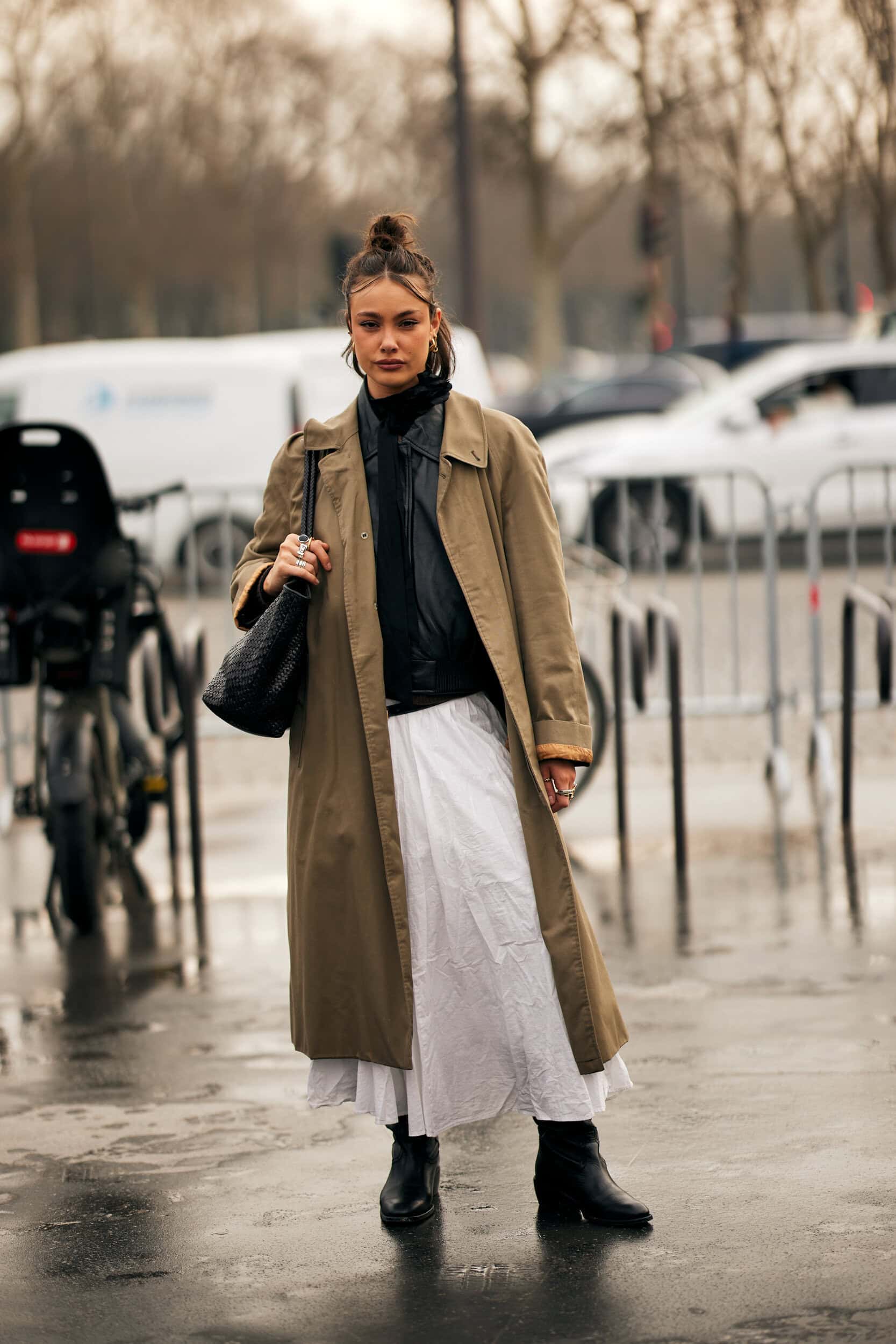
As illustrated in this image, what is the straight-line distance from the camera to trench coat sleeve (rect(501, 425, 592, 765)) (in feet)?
12.0

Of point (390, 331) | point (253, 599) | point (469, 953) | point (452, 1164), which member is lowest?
point (452, 1164)

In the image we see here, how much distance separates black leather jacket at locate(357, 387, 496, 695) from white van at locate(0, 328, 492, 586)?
12.2 metres

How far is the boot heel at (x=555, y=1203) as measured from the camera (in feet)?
12.3

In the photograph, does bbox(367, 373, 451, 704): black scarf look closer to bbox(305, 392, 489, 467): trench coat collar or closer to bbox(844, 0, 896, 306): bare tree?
bbox(305, 392, 489, 467): trench coat collar

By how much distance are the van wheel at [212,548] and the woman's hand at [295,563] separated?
10857 mm

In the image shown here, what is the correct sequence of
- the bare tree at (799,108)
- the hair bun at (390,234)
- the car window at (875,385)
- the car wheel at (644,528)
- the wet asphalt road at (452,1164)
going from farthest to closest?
the bare tree at (799,108), the car window at (875,385), the car wheel at (644,528), the hair bun at (390,234), the wet asphalt road at (452,1164)

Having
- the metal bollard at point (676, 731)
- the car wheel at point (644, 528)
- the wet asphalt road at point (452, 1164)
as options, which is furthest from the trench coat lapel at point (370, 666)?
the car wheel at point (644, 528)

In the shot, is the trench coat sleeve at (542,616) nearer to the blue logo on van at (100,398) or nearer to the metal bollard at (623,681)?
the metal bollard at (623,681)

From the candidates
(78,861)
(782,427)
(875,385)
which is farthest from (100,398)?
(78,861)

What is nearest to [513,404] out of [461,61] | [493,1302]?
[461,61]

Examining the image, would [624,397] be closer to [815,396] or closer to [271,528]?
[815,396]

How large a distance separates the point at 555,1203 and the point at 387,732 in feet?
3.18

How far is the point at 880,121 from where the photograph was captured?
26484 millimetres

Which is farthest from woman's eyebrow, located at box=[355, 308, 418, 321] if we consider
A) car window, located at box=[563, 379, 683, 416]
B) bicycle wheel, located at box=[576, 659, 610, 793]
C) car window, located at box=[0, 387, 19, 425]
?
car window, located at box=[563, 379, 683, 416]
